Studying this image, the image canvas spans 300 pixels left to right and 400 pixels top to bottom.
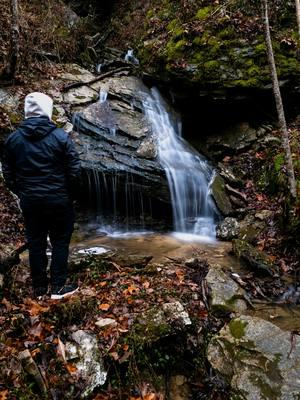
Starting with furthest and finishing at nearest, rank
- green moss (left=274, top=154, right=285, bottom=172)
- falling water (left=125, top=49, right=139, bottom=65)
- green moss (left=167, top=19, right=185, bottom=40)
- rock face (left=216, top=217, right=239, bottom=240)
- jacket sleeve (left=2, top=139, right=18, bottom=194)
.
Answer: falling water (left=125, top=49, right=139, bottom=65)
green moss (left=167, top=19, right=185, bottom=40)
green moss (left=274, top=154, right=285, bottom=172)
rock face (left=216, top=217, right=239, bottom=240)
jacket sleeve (left=2, top=139, right=18, bottom=194)

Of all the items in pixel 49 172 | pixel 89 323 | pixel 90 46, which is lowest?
pixel 89 323

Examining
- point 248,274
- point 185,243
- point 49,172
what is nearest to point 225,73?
point 185,243

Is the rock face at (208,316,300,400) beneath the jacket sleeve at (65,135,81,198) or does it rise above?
beneath

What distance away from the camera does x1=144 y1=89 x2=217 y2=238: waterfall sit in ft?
28.9

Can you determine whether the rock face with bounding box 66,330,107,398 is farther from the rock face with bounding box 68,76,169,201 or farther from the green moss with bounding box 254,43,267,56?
the green moss with bounding box 254,43,267,56

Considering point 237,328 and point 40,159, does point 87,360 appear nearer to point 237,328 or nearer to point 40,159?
point 237,328

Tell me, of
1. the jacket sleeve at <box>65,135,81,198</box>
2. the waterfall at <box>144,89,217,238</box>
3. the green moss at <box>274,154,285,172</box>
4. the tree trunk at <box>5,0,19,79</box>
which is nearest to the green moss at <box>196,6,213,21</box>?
the waterfall at <box>144,89,217,238</box>

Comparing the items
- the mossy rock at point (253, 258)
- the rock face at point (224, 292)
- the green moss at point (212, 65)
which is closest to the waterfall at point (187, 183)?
the mossy rock at point (253, 258)

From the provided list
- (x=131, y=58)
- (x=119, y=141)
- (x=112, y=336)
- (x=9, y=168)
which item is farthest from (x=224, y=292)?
(x=131, y=58)

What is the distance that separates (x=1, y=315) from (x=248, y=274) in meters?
3.81

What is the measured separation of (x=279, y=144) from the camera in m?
9.59

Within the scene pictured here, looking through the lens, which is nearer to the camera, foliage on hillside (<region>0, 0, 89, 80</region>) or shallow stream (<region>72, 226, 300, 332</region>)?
shallow stream (<region>72, 226, 300, 332</region>)

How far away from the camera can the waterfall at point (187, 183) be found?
882 cm

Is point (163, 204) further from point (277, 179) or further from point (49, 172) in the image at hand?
point (49, 172)
